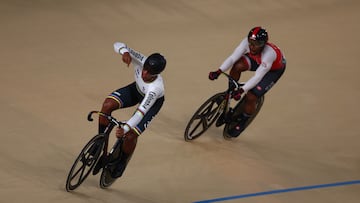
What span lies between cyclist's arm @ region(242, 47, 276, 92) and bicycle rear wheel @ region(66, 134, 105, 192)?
1.46 metres

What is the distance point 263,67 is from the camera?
669cm

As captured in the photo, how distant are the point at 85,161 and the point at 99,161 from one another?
16cm

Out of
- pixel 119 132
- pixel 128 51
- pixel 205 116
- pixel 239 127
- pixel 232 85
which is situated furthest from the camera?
pixel 239 127

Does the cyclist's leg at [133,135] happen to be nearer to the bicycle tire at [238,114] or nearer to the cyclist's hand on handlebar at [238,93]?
the cyclist's hand on handlebar at [238,93]

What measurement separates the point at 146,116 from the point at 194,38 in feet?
10.3

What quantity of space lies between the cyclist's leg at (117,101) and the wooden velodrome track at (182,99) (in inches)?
24.3

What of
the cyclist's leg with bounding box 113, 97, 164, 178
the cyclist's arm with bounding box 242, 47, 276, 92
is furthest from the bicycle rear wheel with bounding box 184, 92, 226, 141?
the cyclist's leg with bounding box 113, 97, 164, 178

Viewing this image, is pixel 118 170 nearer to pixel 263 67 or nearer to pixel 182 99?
pixel 263 67

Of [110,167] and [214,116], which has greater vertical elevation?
[214,116]

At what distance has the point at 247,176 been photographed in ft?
22.4

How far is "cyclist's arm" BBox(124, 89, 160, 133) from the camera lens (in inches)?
228

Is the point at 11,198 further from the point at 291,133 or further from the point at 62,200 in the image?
the point at 291,133

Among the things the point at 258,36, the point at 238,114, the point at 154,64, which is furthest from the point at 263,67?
the point at 154,64

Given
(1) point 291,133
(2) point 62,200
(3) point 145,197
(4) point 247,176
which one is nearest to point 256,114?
(1) point 291,133
